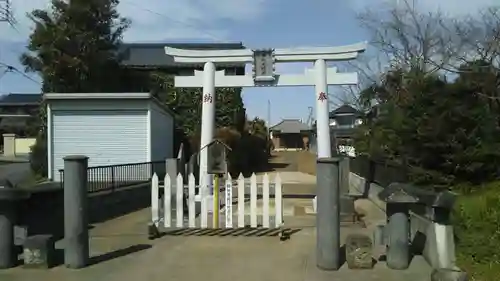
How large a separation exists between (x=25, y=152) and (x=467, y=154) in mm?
48797

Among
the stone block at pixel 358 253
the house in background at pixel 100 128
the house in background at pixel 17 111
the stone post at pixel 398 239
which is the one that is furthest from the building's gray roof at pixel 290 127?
the stone block at pixel 358 253

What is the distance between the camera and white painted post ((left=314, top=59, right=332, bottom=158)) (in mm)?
17141

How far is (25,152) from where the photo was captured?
56219mm

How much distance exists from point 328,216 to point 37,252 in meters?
3.91

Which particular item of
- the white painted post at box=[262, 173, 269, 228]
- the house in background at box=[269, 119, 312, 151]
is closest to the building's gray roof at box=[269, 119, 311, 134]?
the house in background at box=[269, 119, 312, 151]

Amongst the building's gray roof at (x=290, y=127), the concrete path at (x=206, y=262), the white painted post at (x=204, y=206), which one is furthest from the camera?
the building's gray roof at (x=290, y=127)

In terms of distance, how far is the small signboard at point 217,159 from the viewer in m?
12.3

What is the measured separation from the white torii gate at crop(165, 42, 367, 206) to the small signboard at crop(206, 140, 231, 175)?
497cm

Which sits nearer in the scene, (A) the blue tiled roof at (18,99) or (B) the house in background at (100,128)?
(B) the house in background at (100,128)

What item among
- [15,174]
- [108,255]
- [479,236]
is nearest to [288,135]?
[15,174]

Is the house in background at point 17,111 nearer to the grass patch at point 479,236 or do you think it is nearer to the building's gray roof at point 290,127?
the building's gray roof at point 290,127

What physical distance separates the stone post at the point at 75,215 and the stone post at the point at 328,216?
10.4ft

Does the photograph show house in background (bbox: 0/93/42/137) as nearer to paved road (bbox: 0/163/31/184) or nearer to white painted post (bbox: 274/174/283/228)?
paved road (bbox: 0/163/31/184)

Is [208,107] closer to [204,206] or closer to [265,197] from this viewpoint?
[204,206]
